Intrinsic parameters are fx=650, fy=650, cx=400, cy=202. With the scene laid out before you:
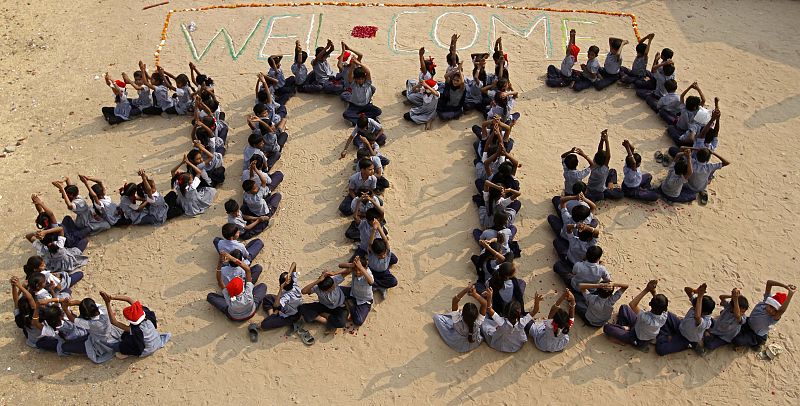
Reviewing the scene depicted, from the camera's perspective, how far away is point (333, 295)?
1156 centimetres

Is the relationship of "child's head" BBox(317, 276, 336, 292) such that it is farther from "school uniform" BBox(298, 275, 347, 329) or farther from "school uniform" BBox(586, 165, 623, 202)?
"school uniform" BBox(586, 165, 623, 202)

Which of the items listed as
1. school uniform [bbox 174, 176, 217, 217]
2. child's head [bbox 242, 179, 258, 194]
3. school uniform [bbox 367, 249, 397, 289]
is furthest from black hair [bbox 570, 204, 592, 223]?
school uniform [bbox 174, 176, 217, 217]

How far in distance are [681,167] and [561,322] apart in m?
5.09

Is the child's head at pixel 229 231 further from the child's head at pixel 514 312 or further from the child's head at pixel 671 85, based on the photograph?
the child's head at pixel 671 85

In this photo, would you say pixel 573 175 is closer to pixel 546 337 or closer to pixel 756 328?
pixel 546 337

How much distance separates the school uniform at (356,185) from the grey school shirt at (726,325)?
7.11m

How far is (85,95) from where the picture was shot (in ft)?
56.4

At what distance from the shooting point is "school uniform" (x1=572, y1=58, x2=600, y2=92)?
17047mm

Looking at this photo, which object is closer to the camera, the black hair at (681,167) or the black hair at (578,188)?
the black hair at (578,188)

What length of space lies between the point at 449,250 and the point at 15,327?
821cm

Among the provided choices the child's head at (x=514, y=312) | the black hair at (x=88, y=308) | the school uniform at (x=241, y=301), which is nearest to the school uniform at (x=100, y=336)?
the black hair at (x=88, y=308)

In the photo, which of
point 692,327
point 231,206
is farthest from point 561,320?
point 231,206

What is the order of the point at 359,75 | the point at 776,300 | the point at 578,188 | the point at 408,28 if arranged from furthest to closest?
1. the point at 408,28
2. the point at 359,75
3. the point at 578,188
4. the point at 776,300

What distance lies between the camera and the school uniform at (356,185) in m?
13.9
